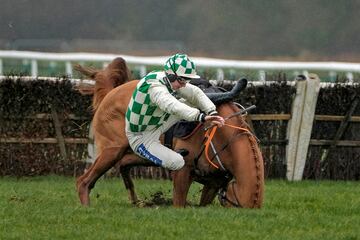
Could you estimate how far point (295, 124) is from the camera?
44.8 feet

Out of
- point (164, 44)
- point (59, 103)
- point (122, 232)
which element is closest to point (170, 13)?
point (164, 44)

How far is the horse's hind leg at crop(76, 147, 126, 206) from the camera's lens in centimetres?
975

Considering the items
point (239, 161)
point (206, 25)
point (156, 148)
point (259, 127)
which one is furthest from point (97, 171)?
point (206, 25)

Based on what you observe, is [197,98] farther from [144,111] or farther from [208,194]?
[208,194]

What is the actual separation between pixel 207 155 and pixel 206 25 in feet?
57.2

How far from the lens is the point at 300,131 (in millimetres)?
13625

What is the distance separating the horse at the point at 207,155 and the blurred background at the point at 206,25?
13.5 meters

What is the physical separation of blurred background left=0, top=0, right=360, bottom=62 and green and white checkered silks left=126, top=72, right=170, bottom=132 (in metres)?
14.4

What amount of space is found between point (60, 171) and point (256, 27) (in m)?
12.9

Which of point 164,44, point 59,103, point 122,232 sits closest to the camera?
point 122,232

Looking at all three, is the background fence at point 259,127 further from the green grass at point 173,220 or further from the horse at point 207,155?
the horse at point 207,155

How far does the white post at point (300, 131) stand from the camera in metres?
13.6

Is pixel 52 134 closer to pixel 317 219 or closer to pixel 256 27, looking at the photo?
pixel 317 219

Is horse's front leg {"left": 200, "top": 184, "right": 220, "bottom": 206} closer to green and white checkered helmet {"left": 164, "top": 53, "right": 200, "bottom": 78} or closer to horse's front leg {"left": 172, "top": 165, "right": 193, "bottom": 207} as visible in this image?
horse's front leg {"left": 172, "top": 165, "right": 193, "bottom": 207}
